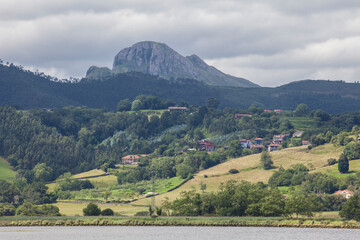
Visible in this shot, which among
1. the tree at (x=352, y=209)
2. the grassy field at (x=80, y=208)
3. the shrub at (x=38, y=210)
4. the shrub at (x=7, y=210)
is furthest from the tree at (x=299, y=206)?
the shrub at (x=7, y=210)

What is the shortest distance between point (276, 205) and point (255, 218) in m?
5.66
